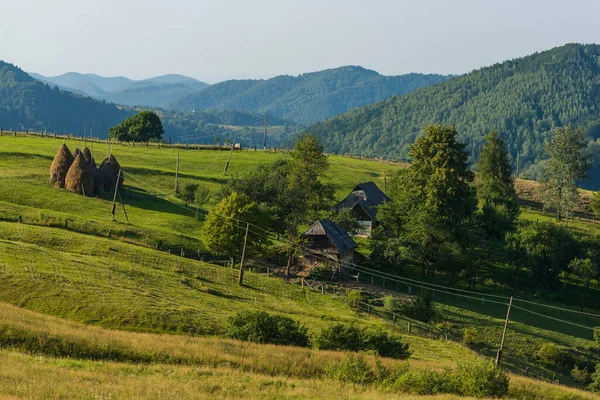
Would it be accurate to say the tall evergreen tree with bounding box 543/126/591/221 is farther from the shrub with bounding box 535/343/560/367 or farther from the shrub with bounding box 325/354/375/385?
the shrub with bounding box 325/354/375/385

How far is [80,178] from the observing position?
77.4 meters

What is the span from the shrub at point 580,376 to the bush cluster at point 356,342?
19.3 metres

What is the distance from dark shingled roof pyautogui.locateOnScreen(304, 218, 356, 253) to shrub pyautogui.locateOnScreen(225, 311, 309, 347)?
1147 inches

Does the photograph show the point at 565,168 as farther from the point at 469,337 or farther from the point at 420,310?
the point at 469,337

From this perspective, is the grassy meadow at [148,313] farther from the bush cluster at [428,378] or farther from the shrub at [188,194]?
the shrub at [188,194]

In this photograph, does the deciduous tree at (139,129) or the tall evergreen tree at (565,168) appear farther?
the deciduous tree at (139,129)

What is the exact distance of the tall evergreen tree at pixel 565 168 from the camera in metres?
106

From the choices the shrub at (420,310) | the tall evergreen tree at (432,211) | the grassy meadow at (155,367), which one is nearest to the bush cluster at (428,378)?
the grassy meadow at (155,367)

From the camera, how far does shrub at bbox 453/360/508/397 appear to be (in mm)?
29938

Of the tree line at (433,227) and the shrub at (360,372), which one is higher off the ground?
the tree line at (433,227)

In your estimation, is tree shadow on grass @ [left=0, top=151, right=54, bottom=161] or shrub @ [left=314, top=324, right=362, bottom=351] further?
tree shadow on grass @ [left=0, top=151, right=54, bottom=161]

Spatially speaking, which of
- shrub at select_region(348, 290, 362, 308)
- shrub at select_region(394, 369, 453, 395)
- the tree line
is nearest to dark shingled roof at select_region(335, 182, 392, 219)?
the tree line

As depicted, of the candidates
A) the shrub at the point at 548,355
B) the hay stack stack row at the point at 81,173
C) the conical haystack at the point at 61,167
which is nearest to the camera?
the shrub at the point at 548,355

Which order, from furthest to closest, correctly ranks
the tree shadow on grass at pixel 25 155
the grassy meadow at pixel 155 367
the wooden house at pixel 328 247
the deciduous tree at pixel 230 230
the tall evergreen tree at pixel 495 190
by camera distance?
the tree shadow on grass at pixel 25 155 < the tall evergreen tree at pixel 495 190 < the wooden house at pixel 328 247 < the deciduous tree at pixel 230 230 < the grassy meadow at pixel 155 367
